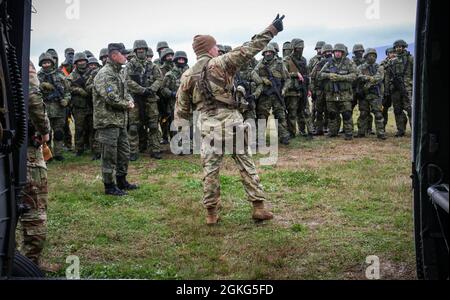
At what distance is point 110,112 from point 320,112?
784 cm

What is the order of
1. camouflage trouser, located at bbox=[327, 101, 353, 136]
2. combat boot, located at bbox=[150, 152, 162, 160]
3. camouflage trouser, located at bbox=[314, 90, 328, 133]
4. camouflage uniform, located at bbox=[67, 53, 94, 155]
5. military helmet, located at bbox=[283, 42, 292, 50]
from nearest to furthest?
combat boot, located at bbox=[150, 152, 162, 160] < camouflage uniform, located at bbox=[67, 53, 94, 155] < camouflage trouser, located at bbox=[327, 101, 353, 136] < camouflage trouser, located at bbox=[314, 90, 328, 133] < military helmet, located at bbox=[283, 42, 292, 50]

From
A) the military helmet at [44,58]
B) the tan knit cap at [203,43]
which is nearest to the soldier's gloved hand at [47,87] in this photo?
the military helmet at [44,58]

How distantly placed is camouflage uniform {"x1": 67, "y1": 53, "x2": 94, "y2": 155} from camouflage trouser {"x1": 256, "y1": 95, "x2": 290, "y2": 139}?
410 cm

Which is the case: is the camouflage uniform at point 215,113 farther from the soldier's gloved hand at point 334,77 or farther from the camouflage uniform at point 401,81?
the camouflage uniform at point 401,81

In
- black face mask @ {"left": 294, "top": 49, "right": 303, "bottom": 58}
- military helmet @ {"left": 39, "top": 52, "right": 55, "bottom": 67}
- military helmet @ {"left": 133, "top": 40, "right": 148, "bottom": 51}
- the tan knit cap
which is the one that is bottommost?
the tan knit cap

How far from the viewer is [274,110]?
500 inches

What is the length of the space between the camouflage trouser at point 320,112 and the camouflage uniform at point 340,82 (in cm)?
67

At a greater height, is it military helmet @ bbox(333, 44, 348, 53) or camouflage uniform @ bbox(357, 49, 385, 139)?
military helmet @ bbox(333, 44, 348, 53)

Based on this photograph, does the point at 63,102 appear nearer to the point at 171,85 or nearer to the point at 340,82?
the point at 171,85

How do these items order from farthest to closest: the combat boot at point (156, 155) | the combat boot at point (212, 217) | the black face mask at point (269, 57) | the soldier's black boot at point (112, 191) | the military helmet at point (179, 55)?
the black face mask at point (269, 57) < the military helmet at point (179, 55) < the combat boot at point (156, 155) < the soldier's black boot at point (112, 191) < the combat boot at point (212, 217)

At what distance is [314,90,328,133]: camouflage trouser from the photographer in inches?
547

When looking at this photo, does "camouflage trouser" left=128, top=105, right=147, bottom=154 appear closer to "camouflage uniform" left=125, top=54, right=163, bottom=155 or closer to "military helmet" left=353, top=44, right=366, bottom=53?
"camouflage uniform" left=125, top=54, right=163, bottom=155

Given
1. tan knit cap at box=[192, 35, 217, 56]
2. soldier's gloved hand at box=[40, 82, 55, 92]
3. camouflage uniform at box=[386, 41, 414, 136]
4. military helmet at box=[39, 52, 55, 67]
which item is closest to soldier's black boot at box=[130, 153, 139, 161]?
soldier's gloved hand at box=[40, 82, 55, 92]

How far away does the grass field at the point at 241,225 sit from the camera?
4.95 metres
